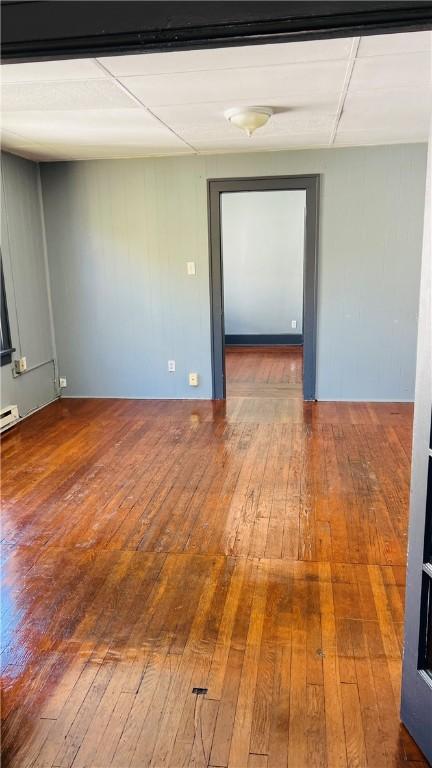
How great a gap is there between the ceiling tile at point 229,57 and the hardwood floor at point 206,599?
90.4 inches

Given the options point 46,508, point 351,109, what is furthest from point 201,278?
point 46,508

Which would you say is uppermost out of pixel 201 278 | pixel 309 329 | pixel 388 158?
pixel 388 158

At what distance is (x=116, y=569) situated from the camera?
2.59 meters

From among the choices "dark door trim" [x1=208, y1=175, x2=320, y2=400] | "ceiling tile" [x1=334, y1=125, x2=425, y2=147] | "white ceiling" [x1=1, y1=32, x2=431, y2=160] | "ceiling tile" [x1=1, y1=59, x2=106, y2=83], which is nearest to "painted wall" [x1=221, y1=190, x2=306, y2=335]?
"dark door trim" [x1=208, y1=175, x2=320, y2=400]

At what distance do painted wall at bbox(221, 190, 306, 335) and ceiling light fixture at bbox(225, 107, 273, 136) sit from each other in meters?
4.10

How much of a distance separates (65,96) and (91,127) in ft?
2.70

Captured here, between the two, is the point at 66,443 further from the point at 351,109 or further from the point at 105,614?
the point at 351,109

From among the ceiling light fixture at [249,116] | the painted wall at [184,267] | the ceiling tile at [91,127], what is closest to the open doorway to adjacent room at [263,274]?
the painted wall at [184,267]

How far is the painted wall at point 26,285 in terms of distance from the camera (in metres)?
4.67

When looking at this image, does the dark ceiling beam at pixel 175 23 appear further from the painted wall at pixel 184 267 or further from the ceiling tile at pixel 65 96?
the painted wall at pixel 184 267

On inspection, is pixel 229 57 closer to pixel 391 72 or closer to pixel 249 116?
pixel 391 72

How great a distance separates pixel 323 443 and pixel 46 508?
6.90 feet

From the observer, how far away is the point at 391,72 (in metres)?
2.62

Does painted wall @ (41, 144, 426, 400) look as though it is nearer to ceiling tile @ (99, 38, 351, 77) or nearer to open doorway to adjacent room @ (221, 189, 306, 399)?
open doorway to adjacent room @ (221, 189, 306, 399)
